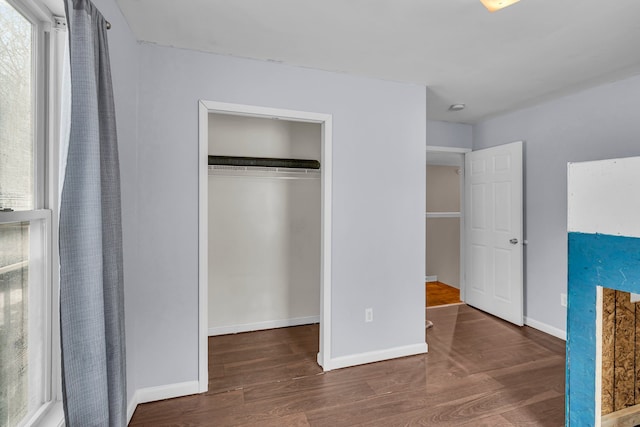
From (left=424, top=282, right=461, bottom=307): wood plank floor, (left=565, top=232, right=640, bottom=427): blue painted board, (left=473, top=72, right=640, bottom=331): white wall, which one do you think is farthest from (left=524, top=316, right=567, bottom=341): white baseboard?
(left=565, top=232, right=640, bottom=427): blue painted board

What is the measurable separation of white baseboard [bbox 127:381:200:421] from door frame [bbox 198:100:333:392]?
0.20 feet

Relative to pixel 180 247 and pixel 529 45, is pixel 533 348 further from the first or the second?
pixel 180 247

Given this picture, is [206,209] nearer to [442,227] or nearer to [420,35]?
[420,35]

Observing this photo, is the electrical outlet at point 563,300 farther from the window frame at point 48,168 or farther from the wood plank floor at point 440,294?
the window frame at point 48,168

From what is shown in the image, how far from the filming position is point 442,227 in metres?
6.11

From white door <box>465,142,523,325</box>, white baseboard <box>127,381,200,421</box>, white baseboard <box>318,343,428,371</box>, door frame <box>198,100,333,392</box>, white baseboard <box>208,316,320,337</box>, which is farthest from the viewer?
white door <box>465,142,523,325</box>

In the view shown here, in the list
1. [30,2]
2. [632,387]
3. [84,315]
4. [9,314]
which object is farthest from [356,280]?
[30,2]

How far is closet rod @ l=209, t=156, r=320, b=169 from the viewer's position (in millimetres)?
3379

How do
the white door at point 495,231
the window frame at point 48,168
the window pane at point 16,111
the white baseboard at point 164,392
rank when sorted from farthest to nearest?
the white door at point 495,231 < the white baseboard at point 164,392 < the window frame at point 48,168 < the window pane at point 16,111

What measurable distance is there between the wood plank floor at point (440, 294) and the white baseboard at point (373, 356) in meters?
1.68

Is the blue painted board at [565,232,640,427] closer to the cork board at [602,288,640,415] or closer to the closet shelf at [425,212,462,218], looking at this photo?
the cork board at [602,288,640,415]

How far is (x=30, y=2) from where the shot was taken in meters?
1.26

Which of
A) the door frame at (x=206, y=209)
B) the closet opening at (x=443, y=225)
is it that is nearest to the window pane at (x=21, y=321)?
the door frame at (x=206, y=209)

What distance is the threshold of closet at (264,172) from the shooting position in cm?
346
